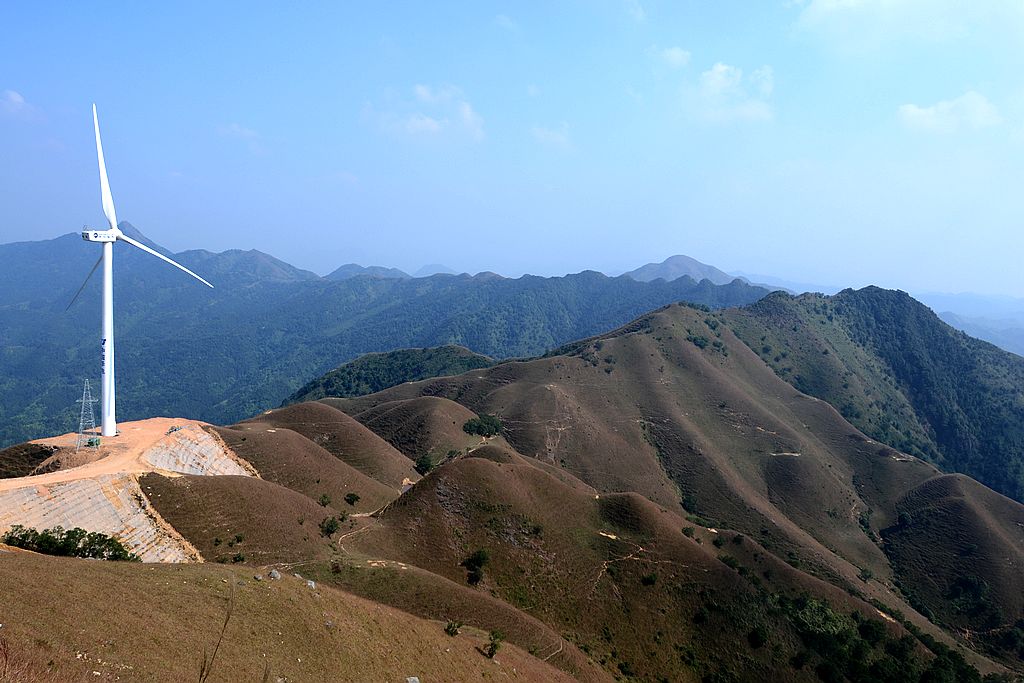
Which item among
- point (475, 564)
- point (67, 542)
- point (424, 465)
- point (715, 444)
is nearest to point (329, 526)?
point (475, 564)

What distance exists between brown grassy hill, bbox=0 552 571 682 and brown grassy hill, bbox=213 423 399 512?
117 feet

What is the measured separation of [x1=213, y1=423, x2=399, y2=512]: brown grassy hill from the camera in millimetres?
73750

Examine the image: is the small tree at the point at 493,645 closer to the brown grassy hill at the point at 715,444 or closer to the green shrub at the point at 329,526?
the green shrub at the point at 329,526

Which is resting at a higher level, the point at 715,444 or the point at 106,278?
the point at 106,278

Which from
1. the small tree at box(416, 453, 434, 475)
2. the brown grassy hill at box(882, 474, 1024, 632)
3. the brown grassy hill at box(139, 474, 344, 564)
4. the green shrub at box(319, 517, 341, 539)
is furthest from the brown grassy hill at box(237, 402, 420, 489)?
the brown grassy hill at box(882, 474, 1024, 632)

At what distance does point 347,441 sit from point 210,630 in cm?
7093

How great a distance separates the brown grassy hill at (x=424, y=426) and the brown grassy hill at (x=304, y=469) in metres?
24.2

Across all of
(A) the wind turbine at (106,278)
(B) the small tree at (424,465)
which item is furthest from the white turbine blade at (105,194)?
(B) the small tree at (424,465)

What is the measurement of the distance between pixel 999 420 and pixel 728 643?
177401 mm

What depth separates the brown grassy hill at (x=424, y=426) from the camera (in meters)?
109

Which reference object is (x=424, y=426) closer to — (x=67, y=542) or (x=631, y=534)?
(x=631, y=534)

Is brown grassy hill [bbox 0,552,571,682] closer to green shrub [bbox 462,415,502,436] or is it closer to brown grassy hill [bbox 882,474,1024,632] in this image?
green shrub [bbox 462,415,502,436]

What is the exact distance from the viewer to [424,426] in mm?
114438

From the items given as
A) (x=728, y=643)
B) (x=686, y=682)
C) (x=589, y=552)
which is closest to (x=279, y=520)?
(x=589, y=552)
